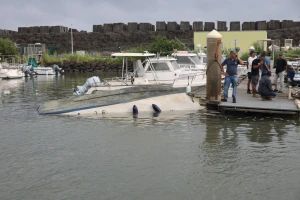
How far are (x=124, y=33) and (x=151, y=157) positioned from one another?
48218mm

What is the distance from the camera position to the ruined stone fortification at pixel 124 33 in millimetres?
53750

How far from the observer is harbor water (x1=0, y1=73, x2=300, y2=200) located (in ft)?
30.4

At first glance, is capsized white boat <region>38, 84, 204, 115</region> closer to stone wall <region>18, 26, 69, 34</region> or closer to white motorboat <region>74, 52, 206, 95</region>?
white motorboat <region>74, 52, 206, 95</region>

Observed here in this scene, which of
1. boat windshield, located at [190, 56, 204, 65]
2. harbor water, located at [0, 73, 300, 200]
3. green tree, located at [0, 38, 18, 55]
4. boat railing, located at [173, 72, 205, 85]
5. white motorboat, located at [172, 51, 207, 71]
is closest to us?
harbor water, located at [0, 73, 300, 200]

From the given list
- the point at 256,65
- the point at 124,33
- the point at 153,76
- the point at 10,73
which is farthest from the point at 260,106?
the point at 124,33

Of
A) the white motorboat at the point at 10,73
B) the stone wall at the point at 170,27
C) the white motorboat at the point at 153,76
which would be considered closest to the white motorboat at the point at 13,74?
the white motorboat at the point at 10,73

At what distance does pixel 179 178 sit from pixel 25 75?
38.2 meters

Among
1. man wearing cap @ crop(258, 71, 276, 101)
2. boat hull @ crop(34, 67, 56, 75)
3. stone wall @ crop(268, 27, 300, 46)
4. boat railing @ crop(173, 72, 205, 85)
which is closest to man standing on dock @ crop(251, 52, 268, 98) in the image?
man wearing cap @ crop(258, 71, 276, 101)

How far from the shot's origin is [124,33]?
58.6 meters

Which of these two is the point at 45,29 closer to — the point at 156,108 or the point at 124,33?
the point at 124,33

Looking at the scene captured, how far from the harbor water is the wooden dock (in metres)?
0.38

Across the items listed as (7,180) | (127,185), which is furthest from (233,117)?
(7,180)

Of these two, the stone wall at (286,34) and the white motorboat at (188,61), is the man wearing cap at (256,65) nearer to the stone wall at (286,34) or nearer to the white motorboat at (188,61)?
the white motorboat at (188,61)

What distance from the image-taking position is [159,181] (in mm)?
9750
